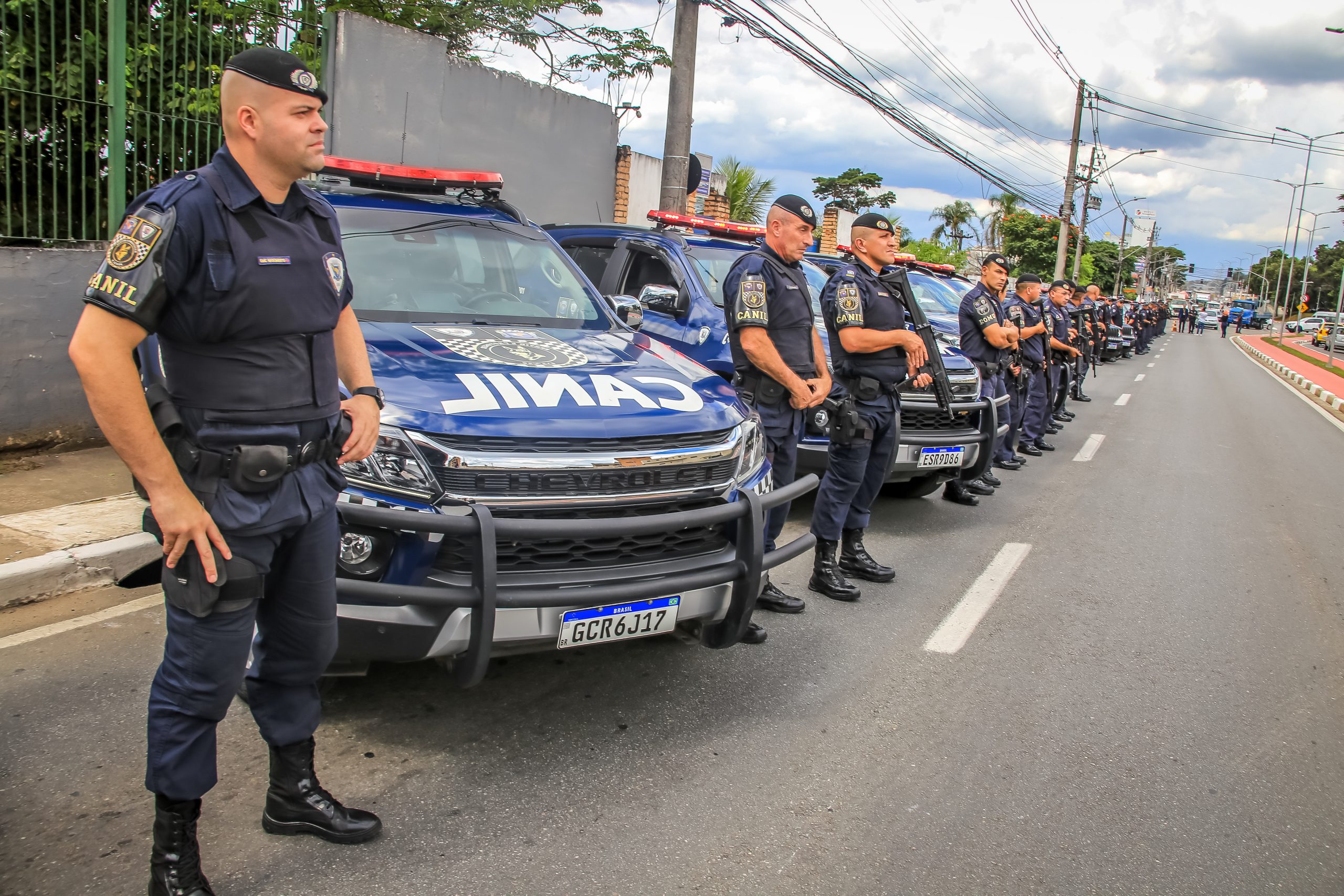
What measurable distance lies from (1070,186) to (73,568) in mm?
38121

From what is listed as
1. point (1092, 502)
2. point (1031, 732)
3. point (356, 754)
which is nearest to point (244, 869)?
point (356, 754)

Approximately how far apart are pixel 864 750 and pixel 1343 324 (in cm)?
6550

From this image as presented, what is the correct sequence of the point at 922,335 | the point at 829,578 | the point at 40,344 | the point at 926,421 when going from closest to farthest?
the point at 829,578
the point at 922,335
the point at 40,344
the point at 926,421

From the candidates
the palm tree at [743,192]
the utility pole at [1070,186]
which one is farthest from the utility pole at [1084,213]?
the palm tree at [743,192]

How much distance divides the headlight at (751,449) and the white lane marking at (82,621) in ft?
9.03

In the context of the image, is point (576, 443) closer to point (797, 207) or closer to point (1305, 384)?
point (797, 207)

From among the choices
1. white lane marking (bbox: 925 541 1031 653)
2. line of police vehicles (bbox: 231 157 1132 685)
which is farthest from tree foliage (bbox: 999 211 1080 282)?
line of police vehicles (bbox: 231 157 1132 685)

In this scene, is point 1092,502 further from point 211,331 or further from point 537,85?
point 537,85

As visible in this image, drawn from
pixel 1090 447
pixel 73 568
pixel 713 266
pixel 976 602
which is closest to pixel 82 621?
pixel 73 568

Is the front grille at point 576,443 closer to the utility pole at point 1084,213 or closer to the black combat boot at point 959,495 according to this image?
the black combat boot at point 959,495

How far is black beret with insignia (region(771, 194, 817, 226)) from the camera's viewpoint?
4.57m

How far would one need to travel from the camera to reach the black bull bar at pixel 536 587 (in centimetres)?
274

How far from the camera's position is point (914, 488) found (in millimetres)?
7660

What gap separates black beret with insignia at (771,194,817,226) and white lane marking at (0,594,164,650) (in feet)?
11.0
